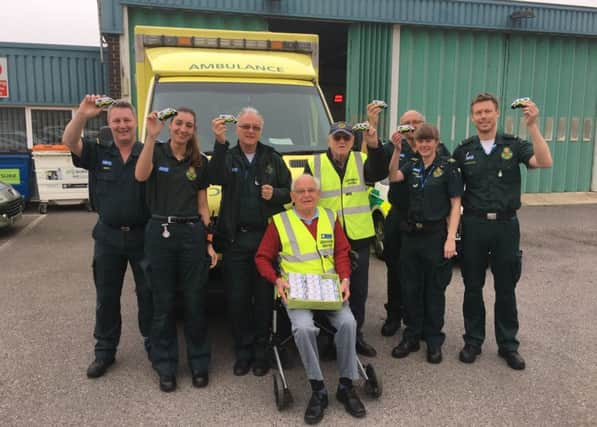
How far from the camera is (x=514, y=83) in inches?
541

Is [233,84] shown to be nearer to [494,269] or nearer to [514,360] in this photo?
[494,269]

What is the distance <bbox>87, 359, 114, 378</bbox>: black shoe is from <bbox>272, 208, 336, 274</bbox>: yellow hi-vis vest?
1.56m

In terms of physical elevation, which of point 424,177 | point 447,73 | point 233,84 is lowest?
point 424,177

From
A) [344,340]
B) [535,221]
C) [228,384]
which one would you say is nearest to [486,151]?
[344,340]

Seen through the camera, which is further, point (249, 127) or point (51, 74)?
point (51, 74)

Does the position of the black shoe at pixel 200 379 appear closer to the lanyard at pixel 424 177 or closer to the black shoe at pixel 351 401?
the black shoe at pixel 351 401

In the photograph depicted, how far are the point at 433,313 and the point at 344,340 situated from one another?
110 centimetres

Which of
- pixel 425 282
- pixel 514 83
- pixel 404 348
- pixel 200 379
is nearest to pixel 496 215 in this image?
pixel 425 282

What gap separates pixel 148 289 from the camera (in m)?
3.88

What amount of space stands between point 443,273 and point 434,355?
0.66 meters

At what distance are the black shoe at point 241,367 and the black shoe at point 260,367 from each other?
0.20 ft

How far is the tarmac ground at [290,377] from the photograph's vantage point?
132 inches

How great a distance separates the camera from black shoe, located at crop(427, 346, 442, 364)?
4.14m

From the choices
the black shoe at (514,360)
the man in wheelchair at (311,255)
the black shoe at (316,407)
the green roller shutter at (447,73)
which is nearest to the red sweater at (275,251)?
the man in wheelchair at (311,255)
